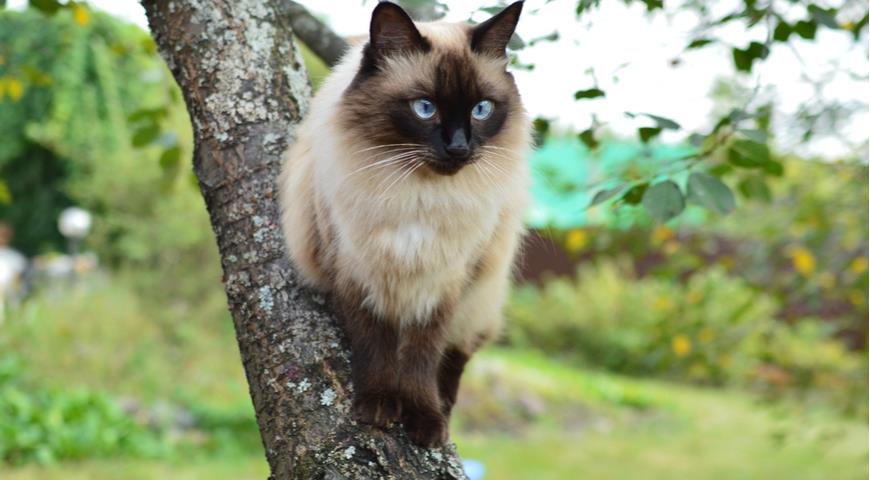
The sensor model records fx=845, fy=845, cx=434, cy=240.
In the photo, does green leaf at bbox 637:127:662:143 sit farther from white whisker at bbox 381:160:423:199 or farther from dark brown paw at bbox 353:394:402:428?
dark brown paw at bbox 353:394:402:428

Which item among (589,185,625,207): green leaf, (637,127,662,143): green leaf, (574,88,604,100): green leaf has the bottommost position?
(589,185,625,207): green leaf

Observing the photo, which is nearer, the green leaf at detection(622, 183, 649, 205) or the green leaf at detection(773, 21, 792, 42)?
the green leaf at detection(622, 183, 649, 205)

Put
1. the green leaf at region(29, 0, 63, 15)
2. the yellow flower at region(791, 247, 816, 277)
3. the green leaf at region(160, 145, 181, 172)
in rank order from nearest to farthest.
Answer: the green leaf at region(29, 0, 63, 15)
the green leaf at region(160, 145, 181, 172)
the yellow flower at region(791, 247, 816, 277)

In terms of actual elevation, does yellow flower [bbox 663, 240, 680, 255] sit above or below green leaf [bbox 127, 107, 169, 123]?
above

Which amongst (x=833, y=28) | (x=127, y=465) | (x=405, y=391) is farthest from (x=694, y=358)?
(x=127, y=465)

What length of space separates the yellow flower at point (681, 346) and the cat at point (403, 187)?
267 centimetres

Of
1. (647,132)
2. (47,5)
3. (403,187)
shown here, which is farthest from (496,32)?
(47,5)

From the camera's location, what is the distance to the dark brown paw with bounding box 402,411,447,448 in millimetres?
1899

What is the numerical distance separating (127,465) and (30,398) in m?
1.35

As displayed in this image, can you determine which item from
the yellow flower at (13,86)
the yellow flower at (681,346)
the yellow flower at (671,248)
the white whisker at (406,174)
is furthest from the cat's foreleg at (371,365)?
the yellow flower at (671,248)

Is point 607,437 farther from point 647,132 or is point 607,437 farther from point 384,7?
point 384,7

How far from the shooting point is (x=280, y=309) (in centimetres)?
192

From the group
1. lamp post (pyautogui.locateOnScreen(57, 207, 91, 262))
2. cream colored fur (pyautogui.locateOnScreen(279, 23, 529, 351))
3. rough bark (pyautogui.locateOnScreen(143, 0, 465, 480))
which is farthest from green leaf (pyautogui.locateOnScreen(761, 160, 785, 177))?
lamp post (pyautogui.locateOnScreen(57, 207, 91, 262))

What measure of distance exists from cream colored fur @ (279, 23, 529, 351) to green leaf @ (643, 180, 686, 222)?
312 mm
